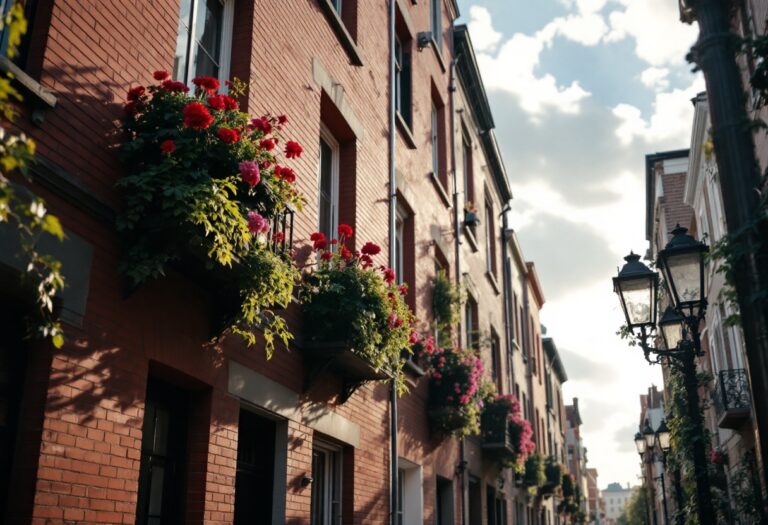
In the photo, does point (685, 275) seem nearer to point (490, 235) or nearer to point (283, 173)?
point (283, 173)

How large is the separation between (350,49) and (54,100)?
6372 mm

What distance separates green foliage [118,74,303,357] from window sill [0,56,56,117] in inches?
28.9

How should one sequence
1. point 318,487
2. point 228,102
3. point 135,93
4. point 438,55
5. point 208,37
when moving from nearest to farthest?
1. point 135,93
2. point 228,102
3. point 208,37
4. point 318,487
5. point 438,55

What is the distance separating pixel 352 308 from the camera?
827 centimetres

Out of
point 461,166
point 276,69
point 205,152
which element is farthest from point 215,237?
point 461,166

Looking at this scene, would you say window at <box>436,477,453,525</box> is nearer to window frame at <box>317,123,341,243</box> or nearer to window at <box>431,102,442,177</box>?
window at <box>431,102,442,177</box>

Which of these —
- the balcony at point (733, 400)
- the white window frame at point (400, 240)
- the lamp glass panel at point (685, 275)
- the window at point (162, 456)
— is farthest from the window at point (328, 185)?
the balcony at point (733, 400)

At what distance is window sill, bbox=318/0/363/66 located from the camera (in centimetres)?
998

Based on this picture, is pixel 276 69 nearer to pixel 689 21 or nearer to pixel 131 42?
pixel 131 42

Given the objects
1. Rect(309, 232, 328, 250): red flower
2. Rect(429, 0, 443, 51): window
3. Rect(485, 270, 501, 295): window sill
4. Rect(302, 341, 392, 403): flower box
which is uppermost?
Rect(429, 0, 443, 51): window

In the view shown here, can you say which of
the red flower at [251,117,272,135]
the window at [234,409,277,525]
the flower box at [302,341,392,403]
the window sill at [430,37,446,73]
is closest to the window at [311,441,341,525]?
the flower box at [302,341,392,403]

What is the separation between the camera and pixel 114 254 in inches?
213

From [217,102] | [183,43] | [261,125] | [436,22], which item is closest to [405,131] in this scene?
[436,22]

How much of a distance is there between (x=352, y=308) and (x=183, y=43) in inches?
122
